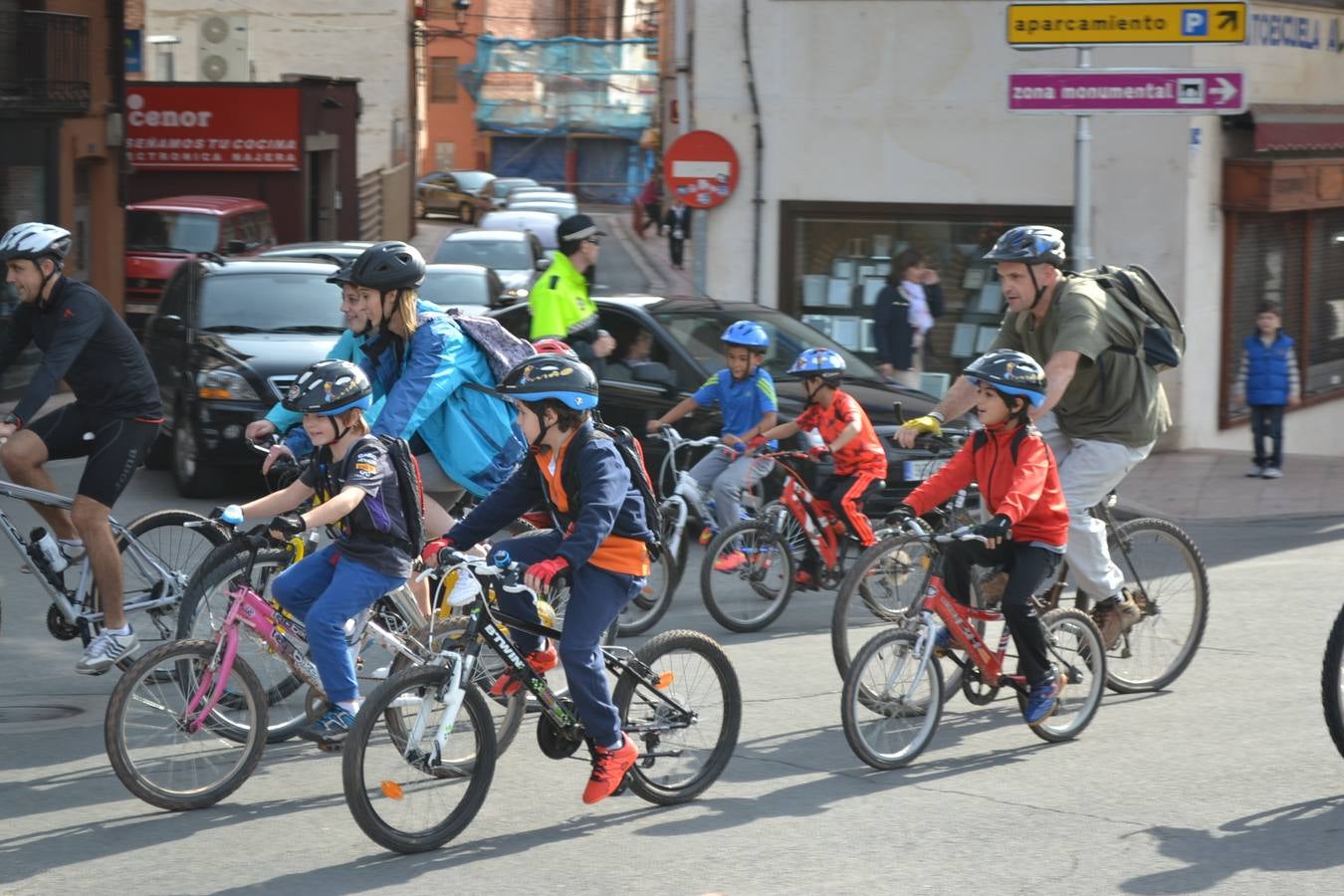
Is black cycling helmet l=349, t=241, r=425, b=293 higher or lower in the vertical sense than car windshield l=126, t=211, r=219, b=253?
lower

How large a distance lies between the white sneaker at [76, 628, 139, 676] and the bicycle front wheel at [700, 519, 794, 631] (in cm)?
293

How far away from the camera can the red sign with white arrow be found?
12031 mm

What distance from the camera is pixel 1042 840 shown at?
571cm

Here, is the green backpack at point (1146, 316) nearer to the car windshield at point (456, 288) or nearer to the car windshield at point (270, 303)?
the car windshield at point (270, 303)

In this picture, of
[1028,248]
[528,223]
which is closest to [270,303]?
[1028,248]

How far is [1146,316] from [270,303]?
25.9ft

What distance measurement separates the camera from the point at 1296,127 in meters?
17.2

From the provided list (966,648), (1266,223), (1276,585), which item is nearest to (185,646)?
(966,648)

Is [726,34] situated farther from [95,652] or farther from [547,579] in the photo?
[547,579]

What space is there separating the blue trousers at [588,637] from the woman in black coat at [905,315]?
32.2ft

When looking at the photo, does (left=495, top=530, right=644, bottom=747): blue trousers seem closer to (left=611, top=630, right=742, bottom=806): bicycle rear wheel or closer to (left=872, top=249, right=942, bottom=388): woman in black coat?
(left=611, top=630, right=742, bottom=806): bicycle rear wheel

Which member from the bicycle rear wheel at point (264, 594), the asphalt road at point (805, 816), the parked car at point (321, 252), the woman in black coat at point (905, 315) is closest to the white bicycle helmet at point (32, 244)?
the bicycle rear wheel at point (264, 594)

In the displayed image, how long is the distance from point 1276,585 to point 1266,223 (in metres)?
8.49

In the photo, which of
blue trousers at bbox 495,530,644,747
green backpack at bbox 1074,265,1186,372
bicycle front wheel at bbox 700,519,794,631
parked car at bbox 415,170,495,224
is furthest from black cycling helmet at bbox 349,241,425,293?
parked car at bbox 415,170,495,224
